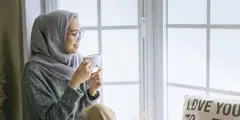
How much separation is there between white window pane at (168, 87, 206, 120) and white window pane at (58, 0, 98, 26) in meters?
0.58

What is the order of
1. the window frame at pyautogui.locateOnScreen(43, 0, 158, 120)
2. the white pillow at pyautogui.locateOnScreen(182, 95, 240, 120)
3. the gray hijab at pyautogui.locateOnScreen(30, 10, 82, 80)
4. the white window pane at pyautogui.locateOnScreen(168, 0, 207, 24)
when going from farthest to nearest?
the window frame at pyautogui.locateOnScreen(43, 0, 158, 120) < the white window pane at pyautogui.locateOnScreen(168, 0, 207, 24) < the gray hijab at pyautogui.locateOnScreen(30, 10, 82, 80) < the white pillow at pyautogui.locateOnScreen(182, 95, 240, 120)

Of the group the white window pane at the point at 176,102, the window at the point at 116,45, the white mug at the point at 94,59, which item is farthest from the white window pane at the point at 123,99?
the white mug at the point at 94,59

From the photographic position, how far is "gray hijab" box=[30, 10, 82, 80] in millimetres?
1814

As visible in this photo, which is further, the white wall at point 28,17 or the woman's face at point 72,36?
the white wall at point 28,17

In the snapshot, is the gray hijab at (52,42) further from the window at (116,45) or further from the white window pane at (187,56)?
the white window pane at (187,56)

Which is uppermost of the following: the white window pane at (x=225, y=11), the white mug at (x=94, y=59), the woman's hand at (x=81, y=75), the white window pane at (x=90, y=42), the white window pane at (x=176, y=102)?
the white window pane at (x=225, y=11)

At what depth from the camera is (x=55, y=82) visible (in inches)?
72.4

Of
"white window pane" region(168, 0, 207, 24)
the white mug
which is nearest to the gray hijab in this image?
the white mug

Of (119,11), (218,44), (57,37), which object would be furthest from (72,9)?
(218,44)

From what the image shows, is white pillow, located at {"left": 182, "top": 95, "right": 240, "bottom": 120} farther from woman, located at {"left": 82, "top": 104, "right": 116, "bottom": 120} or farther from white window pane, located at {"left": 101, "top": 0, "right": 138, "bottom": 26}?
white window pane, located at {"left": 101, "top": 0, "right": 138, "bottom": 26}

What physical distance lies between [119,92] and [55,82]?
1.52ft

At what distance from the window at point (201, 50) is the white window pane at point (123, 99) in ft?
0.62

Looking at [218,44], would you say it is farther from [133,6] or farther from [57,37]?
[57,37]

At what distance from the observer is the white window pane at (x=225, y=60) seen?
1867 millimetres
